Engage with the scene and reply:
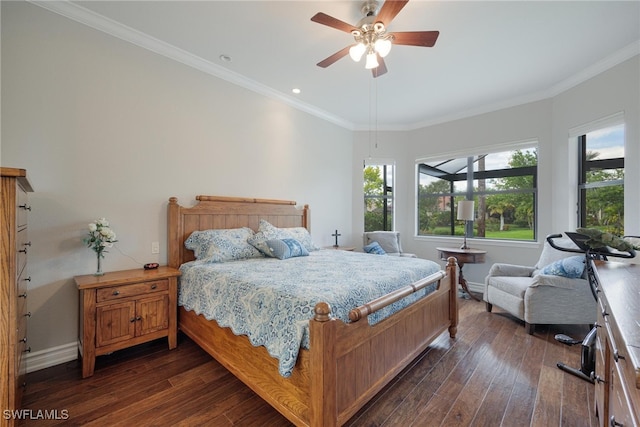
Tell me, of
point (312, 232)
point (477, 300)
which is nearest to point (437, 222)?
point (477, 300)

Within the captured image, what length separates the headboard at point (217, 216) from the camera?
2.87m

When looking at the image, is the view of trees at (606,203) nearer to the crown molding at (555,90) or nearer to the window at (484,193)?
the window at (484,193)

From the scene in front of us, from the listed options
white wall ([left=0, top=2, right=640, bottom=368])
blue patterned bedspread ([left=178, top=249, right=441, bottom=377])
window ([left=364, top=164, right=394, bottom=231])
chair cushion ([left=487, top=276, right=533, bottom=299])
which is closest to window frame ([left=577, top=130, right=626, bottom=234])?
white wall ([left=0, top=2, right=640, bottom=368])

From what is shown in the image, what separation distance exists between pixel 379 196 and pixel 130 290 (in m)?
4.28

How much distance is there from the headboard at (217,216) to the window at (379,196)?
1.82 meters

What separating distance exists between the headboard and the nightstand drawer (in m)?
0.42

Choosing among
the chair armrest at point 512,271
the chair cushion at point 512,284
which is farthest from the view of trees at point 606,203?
the chair cushion at point 512,284

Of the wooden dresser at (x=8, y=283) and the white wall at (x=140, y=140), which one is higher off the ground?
the white wall at (x=140, y=140)

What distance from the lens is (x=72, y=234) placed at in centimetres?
234

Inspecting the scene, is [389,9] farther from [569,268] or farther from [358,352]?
[569,268]

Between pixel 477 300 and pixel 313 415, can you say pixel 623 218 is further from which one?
pixel 313 415

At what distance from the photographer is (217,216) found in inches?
127

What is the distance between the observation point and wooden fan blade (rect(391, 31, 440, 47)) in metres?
2.07

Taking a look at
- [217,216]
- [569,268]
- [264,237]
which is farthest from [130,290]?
[569,268]
